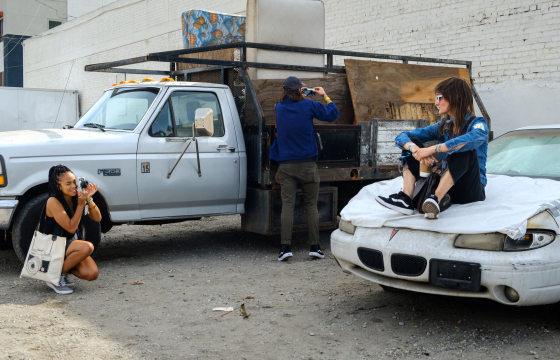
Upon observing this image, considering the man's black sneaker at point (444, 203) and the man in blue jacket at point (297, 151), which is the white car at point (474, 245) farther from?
the man in blue jacket at point (297, 151)

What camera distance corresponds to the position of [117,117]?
6.32 metres

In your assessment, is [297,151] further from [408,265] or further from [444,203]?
[408,265]

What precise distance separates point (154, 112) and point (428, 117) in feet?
12.1

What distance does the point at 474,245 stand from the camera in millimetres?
3553

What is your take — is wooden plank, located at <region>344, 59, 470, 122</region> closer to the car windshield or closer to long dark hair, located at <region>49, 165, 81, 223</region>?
the car windshield

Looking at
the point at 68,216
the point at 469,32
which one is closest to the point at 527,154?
the point at 68,216

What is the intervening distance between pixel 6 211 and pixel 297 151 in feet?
9.59

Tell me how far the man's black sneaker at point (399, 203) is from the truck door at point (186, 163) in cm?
264

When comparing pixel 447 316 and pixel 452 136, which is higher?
pixel 452 136

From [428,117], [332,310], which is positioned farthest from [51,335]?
[428,117]

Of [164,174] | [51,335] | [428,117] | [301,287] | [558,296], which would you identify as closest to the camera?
[558,296]

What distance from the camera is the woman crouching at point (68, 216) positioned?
4.82 m

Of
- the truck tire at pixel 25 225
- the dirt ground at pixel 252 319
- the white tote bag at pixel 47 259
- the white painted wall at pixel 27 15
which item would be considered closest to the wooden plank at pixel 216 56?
the dirt ground at pixel 252 319

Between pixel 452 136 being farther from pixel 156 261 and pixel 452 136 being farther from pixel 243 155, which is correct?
pixel 156 261
